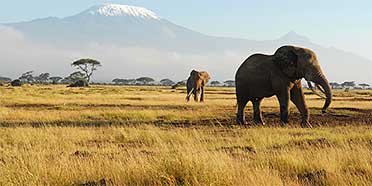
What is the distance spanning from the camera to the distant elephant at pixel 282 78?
1839 centimetres

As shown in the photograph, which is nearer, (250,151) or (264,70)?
(250,151)

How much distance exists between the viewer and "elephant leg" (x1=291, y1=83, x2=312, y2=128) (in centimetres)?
1891

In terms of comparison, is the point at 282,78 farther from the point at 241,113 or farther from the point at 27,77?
the point at 27,77

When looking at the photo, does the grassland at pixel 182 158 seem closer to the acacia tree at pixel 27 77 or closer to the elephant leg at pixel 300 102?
the elephant leg at pixel 300 102

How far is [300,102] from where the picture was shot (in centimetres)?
1933

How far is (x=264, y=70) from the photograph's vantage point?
20000 millimetres

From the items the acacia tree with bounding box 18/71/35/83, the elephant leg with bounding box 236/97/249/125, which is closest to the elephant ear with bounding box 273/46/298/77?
the elephant leg with bounding box 236/97/249/125

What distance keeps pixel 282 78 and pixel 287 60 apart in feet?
2.50

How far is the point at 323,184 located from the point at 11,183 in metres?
4.65

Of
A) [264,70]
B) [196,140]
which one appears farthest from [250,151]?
[264,70]

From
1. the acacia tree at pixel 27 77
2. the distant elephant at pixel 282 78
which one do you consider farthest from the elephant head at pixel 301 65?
the acacia tree at pixel 27 77

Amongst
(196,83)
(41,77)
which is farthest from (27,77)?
(196,83)

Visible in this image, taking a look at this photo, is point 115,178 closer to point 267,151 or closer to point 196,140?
point 267,151

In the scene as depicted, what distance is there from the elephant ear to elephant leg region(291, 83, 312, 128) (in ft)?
3.26
